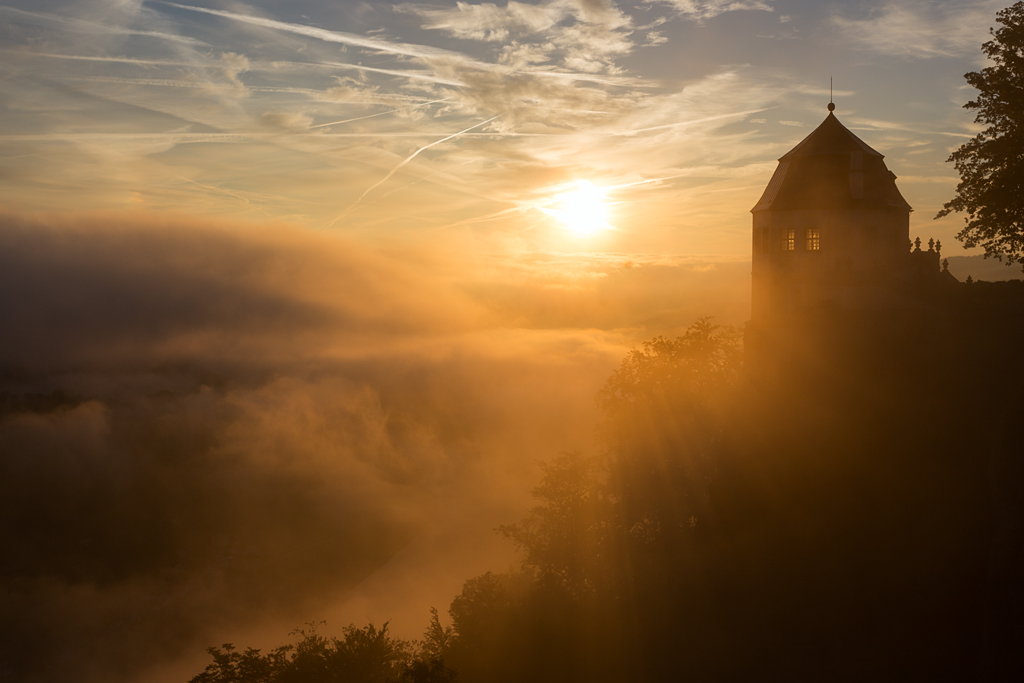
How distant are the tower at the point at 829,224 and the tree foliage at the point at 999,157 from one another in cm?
783

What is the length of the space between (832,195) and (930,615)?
109 ft

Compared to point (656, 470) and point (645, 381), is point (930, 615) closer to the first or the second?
point (656, 470)

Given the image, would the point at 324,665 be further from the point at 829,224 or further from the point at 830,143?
the point at 830,143

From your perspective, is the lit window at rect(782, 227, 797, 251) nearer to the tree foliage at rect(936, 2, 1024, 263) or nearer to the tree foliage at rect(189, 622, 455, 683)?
the tree foliage at rect(936, 2, 1024, 263)

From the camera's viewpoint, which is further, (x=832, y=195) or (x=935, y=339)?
(x=832, y=195)

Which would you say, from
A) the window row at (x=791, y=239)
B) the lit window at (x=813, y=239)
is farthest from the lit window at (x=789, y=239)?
the lit window at (x=813, y=239)

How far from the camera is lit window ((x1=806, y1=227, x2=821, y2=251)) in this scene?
4928 centimetres

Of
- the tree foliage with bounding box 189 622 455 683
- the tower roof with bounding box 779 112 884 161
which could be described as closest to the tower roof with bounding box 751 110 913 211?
the tower roof with bounding box 779 112 884 161

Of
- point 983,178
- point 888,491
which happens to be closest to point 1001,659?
point 888,491

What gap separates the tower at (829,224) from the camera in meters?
48.5

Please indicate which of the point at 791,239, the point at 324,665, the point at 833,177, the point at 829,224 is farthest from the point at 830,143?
the point at 324,665

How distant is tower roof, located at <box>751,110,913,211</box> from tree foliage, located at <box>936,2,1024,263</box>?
31.4 feet

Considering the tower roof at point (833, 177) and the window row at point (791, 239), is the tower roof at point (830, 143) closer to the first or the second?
the tower roof at point (833, 177)

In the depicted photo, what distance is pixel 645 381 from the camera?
5338cm
